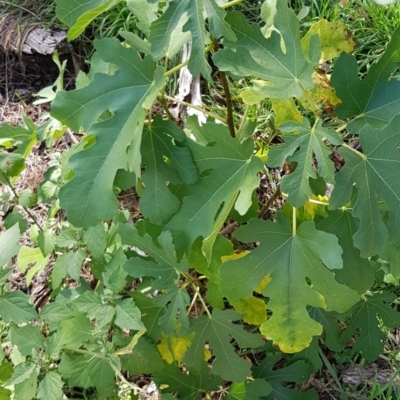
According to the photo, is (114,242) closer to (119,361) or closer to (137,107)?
(119,361)

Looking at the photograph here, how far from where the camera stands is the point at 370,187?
54.5 inches

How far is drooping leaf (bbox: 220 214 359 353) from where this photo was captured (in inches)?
59.1

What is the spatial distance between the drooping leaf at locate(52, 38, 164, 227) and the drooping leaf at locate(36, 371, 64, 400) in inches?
25.8

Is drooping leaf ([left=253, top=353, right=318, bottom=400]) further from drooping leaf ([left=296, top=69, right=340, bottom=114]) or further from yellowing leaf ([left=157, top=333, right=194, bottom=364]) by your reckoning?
drooping leaf ([left=296, top=69, right=340, bottom=114])

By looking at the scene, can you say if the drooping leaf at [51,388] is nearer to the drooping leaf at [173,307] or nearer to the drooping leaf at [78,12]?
the drooping leaf at [173,307]

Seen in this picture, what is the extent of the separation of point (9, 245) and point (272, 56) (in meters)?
1.03

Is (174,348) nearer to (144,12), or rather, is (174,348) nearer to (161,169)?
(161,169)

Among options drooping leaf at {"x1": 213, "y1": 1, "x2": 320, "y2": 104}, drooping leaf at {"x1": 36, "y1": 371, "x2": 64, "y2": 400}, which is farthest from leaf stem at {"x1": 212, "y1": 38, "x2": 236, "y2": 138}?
drooping leaf at {"x1": 36, "y1": 371, "x2": 64, "y2": 400}

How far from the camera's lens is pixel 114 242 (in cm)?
196

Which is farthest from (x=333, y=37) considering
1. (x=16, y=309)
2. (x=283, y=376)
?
(x=16, y=309)

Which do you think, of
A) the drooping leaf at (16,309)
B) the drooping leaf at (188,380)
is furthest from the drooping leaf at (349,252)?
the drooping leaf at (16,309)

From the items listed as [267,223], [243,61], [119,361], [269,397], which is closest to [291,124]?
[243,61]

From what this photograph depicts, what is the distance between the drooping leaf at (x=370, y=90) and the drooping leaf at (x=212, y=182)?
30 centimetres

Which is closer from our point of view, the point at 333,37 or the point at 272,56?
the point at 272,56
